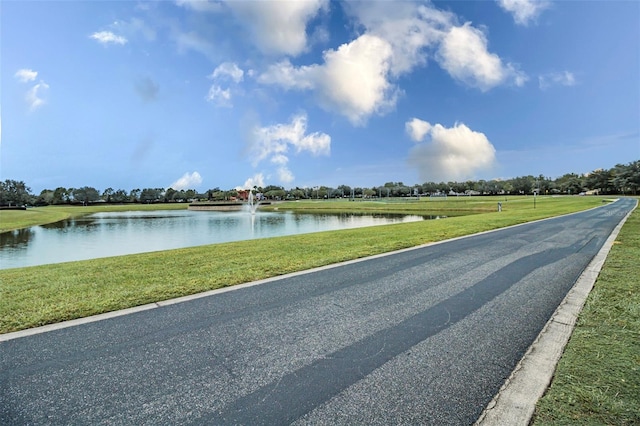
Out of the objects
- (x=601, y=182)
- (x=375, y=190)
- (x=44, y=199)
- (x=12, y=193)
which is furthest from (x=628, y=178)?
(x=44, y=199)

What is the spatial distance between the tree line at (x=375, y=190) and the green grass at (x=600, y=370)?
7258 centimetres

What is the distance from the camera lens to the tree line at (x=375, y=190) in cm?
8732

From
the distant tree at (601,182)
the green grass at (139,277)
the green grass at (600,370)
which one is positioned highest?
the distant tree at (601,182)

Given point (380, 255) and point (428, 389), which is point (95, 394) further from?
point (380, 255)

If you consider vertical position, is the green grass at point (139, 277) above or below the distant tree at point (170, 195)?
below

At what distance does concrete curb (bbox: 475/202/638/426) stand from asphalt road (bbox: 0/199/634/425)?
0.26 feet

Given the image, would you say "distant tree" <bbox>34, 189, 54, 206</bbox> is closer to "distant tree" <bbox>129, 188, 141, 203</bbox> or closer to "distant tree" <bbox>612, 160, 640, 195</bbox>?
"distant tree" <bbox>129, 188, 141, 203</bbox>

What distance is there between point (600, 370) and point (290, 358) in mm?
2698

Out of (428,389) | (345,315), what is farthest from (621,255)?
(428,389)

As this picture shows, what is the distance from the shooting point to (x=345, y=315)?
427cm

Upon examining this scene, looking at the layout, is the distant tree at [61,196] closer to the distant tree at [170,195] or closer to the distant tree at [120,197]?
the distant tree at [120,197]

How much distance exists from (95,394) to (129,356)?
0.63 meters

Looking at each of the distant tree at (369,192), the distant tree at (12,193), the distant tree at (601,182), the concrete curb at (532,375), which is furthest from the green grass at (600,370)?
the distant tree at (369,192)

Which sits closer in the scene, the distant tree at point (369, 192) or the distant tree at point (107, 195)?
the distant tree at point (107, 195)
